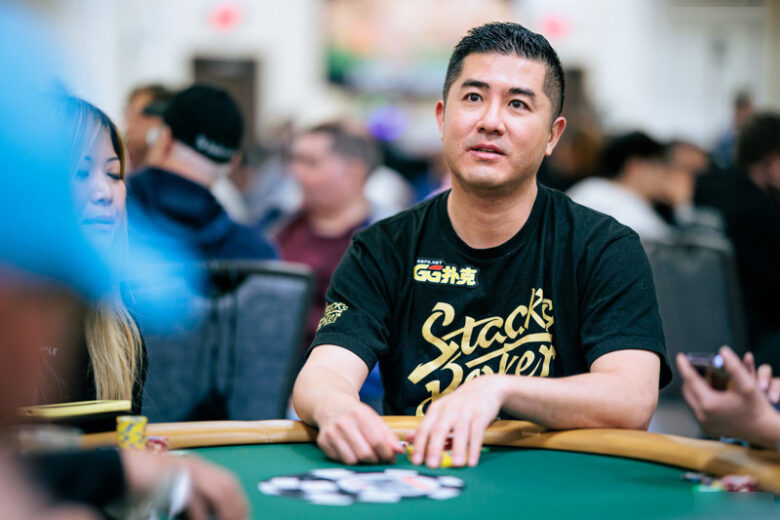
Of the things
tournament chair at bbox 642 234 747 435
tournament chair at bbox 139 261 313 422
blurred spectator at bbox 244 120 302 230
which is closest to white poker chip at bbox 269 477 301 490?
tournament chair at bbox 139 261 313 422

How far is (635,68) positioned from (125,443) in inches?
513

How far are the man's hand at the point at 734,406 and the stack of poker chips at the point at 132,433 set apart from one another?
0.81m

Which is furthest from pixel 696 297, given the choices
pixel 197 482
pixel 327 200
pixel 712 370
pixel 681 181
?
pixel 681 181

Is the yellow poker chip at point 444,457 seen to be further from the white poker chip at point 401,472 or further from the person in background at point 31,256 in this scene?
the person in background at point 31,256

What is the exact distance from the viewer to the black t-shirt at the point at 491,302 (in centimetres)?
186

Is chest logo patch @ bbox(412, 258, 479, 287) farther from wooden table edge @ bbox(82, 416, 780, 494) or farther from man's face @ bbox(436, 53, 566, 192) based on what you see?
wooden table edge @ bbox(82, 416, 780, 494)

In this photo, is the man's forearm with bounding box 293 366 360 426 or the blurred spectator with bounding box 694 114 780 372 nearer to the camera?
the man's forearm with bounding box 293 366 360 426

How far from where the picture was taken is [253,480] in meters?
1.38

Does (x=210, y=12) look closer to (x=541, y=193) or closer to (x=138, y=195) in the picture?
(x=138, y=195)

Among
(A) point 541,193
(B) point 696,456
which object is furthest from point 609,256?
(B) point 696,456

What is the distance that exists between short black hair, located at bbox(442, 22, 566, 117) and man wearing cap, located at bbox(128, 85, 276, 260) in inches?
52.3

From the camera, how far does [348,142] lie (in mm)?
4301

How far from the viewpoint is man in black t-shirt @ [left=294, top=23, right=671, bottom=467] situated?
184 centimetres

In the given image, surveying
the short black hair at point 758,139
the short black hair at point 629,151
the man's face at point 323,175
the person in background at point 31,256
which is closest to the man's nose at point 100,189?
the person in background at point 31,256
